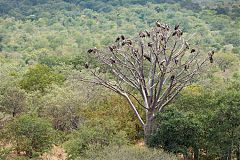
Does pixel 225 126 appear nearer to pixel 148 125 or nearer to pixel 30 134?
pixel 148 125

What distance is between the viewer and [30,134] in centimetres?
2070

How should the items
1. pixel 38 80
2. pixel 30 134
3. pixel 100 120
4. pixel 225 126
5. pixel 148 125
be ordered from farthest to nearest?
pixel 38 80 → pixel 30 134 → pixel 100 120 → pixel 148 125 → pixel 225 126

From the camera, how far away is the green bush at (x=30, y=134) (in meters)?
20.6

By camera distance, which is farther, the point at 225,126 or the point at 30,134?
the point at 30,134

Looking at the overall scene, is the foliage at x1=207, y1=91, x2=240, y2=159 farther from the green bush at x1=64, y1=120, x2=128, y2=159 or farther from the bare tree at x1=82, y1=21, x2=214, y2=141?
the green bush at x1=64, y1=120, x2=128, y2=159

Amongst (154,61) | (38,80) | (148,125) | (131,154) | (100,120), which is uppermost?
(154,61)

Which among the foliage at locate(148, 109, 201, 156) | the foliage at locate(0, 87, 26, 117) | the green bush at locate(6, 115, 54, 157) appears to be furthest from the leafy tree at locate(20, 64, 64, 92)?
the foliage at locate(148, 109, 201, 156)

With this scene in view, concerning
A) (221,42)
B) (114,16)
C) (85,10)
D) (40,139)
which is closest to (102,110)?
(40,139)

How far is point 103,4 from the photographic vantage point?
127062 millimetres

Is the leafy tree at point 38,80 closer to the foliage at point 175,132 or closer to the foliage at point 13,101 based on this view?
the foliage at point 13,101

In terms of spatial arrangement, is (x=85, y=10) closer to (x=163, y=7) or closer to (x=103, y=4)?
(x=103, y=4)

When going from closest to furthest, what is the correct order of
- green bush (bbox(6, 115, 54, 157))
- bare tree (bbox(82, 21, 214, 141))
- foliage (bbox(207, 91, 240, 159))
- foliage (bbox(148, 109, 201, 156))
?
1. foliage (bbox(207, 91, 240, 159))
2. foliage (bbox(148, 109, 201, 156))
3. bare tree (bbox(82, 21, 214, 141))
4. green bush (bbox(6, 115, 54, 157))

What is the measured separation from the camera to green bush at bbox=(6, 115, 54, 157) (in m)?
20.6

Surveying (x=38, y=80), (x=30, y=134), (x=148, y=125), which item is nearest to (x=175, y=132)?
(x=148, y=125)
